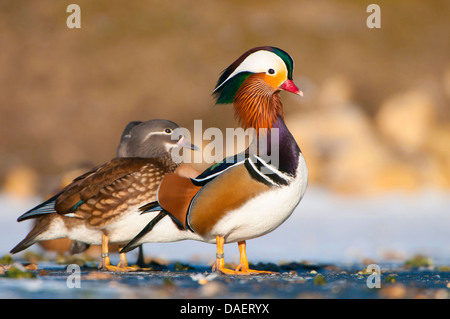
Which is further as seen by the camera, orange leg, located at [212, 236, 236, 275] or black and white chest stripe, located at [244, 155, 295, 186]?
orange leg, located at [212, 236, 236, 275]

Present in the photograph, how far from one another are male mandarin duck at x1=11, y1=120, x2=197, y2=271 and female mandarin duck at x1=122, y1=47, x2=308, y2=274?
0.91ft

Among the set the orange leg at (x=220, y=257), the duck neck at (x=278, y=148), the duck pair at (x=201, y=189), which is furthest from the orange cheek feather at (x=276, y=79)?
the orange leg at (x=220, y=257)

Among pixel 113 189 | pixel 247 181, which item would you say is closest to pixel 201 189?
pixel 247 181

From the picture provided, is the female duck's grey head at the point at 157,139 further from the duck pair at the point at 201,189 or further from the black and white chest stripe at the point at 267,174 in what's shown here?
the black and white chest stripe at the point at 267,174

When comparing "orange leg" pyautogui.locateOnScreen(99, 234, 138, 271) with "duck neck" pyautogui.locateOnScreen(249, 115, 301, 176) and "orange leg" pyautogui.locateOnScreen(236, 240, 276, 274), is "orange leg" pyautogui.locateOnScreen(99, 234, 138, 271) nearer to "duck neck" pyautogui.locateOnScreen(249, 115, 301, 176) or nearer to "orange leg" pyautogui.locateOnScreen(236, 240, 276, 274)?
"orange leg" pyautogui.locateOnScreen(236, 240, 276, 274)

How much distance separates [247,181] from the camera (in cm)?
575

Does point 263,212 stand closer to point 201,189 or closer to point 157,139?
point 201,189

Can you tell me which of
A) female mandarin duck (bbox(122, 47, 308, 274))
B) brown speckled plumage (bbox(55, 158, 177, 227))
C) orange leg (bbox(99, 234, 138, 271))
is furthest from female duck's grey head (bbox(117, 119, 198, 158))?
orange leg (bbox(99, 234, 138, 271))

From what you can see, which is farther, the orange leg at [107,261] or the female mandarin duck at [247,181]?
→ the orange leg at [107,261]

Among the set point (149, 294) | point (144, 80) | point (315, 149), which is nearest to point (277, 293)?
point (149, 294)

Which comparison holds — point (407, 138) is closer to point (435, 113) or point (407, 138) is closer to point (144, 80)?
point (435, 113)

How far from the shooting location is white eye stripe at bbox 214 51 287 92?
6082 mm

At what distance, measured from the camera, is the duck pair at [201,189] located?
5.77m

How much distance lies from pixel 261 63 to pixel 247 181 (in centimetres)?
106
